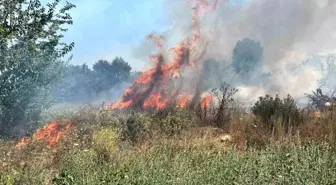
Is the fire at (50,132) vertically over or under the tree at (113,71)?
under

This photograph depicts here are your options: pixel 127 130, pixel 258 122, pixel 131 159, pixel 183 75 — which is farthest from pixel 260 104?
pixel 183 75

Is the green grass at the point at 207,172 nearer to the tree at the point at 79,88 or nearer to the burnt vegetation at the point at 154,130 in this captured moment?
the burnt vegetation at the point at 154,130

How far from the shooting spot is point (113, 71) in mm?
59125

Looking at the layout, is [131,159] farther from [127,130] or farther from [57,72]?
[57,72]

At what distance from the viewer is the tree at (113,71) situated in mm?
58438

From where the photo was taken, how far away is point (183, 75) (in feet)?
84.8

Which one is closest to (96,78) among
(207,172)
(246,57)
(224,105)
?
(246,57)

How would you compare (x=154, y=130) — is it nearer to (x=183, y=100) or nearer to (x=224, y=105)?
(x=224, y=105)

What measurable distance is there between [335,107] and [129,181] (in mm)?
7103

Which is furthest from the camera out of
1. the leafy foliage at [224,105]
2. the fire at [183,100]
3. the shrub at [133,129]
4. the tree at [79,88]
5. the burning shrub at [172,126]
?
the tree at [79,88]

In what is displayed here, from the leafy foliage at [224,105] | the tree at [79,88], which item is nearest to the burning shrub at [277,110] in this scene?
the leafy foliage at [224,105]

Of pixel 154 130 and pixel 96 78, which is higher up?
pixel 96 78

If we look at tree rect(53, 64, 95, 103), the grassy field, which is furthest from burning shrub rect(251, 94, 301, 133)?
tree rect(53, 64, 95, 103)

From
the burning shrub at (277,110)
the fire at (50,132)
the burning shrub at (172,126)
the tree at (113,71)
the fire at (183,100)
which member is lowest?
the fire at (50,132)
